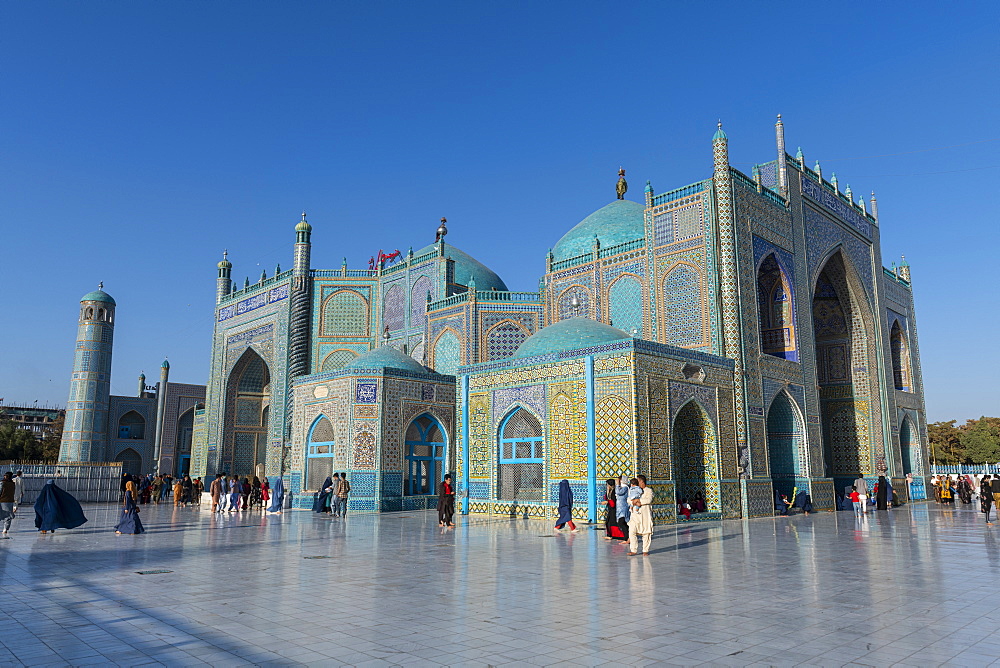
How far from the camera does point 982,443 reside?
161ft

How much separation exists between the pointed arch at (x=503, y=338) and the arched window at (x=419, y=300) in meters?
3.66

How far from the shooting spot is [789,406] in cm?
2078

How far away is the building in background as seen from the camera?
34000 mm

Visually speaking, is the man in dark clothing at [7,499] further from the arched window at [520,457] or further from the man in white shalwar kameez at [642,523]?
the man in white shalwar kameez at [642,523]

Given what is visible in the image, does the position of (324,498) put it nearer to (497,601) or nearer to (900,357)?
(497,601)

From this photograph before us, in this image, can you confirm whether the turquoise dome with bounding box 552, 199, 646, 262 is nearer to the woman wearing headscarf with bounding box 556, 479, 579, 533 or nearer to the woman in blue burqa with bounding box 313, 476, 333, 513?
the woman in blue burqa with bounding box 313, 476, 333, 513

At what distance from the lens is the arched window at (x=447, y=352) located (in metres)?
25.6

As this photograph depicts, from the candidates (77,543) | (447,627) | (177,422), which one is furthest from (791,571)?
(177,422)

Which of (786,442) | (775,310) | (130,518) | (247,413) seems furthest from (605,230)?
(247,413)

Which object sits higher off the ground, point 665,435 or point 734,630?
point 665,435

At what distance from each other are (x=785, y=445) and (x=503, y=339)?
9469 mm

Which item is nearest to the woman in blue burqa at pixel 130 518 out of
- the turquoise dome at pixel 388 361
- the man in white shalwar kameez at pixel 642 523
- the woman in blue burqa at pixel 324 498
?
the woman in blue burqa at pixel 324 498

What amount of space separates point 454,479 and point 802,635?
49.6ft

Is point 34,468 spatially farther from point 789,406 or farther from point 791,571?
point 791,571
